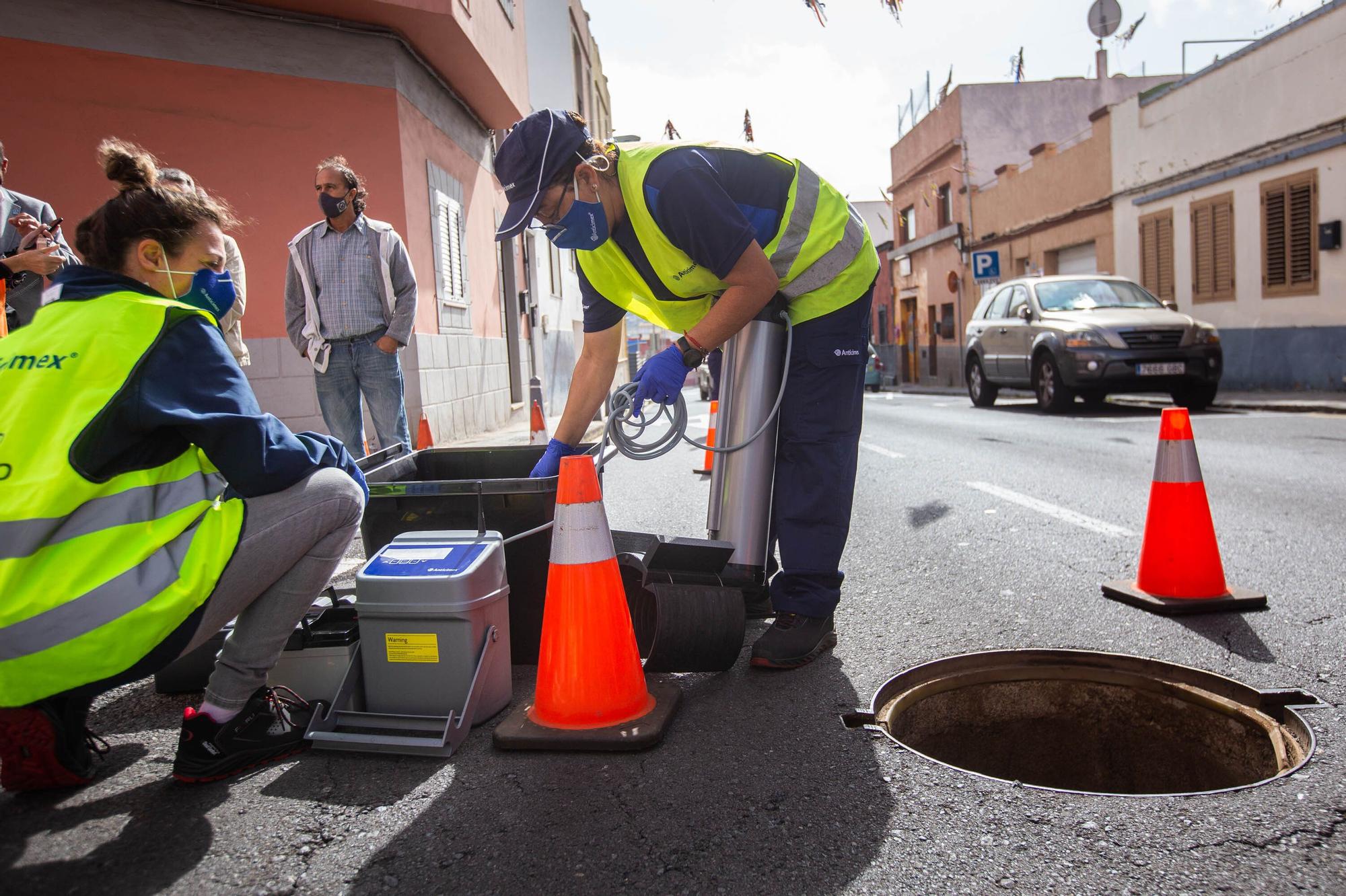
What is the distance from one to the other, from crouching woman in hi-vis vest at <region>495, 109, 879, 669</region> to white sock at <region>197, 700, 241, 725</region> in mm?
1128

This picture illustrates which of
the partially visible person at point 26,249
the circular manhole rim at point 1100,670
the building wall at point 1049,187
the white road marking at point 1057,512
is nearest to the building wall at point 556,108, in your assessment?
the building wall at point 1049,187

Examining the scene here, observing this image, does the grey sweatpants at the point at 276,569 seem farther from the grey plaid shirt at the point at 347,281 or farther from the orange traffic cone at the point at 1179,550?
the grey plaid shirt at the point at 347,281

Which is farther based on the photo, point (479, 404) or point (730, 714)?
point (479, 404)

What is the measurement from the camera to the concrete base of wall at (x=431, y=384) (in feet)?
30.5

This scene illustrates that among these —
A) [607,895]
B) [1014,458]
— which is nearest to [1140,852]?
[607,895]

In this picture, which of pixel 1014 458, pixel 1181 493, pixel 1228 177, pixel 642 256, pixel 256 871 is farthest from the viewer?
pixel 1228 177

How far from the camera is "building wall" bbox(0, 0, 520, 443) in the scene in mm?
8633

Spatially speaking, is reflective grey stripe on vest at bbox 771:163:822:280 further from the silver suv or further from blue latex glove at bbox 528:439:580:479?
the silver suv

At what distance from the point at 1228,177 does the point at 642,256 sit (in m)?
17.2

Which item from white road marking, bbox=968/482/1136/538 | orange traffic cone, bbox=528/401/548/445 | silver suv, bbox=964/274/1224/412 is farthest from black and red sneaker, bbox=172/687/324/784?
silver suv, bbox=964/274/1224/412

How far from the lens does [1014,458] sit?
8.03 m

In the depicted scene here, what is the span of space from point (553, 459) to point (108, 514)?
136 centimetres

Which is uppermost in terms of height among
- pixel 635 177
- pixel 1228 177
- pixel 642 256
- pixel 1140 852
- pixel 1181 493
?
pixel 1228 177

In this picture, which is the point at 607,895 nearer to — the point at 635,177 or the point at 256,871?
the point at 256,871
